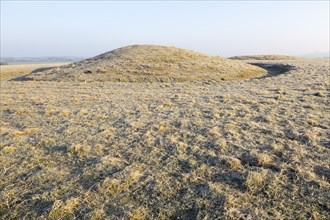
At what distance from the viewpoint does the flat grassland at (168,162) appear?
6.32 m

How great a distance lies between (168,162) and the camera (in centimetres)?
856

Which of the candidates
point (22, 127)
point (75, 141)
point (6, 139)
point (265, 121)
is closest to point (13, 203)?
point (75, 141)

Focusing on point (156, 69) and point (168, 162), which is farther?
point (156, 69)

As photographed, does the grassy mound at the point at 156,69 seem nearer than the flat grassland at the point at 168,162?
No

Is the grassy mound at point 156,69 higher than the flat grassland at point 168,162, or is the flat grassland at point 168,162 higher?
the grassy mound at point 156,69

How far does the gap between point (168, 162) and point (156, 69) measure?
25786 mm

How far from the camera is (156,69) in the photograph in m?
33.5

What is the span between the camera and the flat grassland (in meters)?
6.32

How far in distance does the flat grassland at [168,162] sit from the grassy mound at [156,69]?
1596cm

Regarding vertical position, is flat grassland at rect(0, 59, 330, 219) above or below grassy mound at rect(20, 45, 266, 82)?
below

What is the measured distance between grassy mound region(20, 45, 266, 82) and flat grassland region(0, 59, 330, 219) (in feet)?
52.4

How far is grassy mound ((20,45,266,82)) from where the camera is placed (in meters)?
31.2

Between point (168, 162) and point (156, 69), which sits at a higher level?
point (156, 69)

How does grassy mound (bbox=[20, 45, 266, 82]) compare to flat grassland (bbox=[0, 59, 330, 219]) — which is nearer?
flat grassland (bbox=[0, 59, 330, 219])
